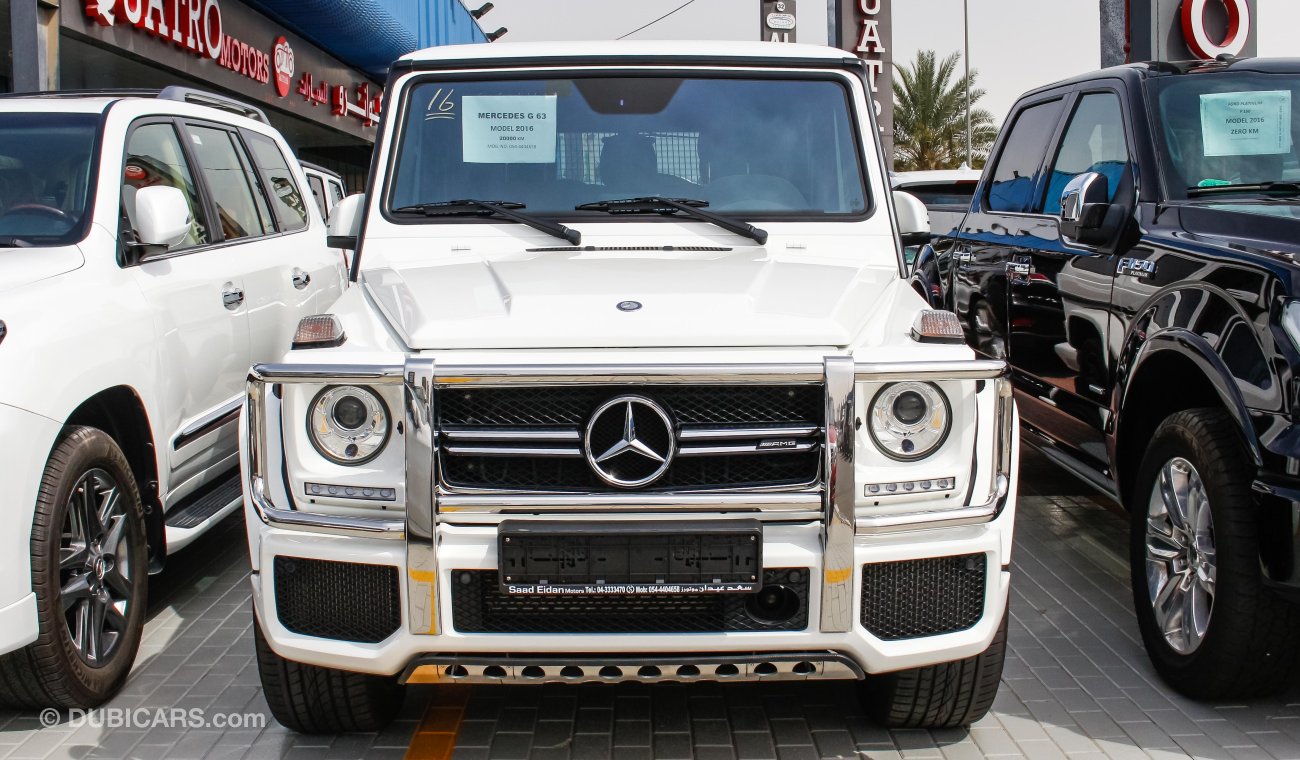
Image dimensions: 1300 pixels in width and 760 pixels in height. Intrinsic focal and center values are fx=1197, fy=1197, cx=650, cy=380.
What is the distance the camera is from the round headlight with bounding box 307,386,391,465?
2.93 metres

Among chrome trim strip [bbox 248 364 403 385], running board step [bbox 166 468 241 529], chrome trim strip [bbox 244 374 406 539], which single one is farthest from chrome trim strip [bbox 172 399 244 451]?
chrome trim strip [bbox 248 364 403 385]

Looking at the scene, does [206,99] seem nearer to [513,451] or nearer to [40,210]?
[40,210]

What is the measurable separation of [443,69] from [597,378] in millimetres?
1884

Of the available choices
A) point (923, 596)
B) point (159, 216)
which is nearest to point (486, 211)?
point (159, 216)

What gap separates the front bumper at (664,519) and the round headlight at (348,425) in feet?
0.25

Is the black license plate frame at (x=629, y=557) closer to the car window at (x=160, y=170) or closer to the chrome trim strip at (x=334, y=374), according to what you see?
the chrome trim strip at (x=334, y=374)

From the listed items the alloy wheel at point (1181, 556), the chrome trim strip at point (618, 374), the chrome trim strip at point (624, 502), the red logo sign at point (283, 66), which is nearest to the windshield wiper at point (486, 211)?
the chrome trim strip at point (618, 374)

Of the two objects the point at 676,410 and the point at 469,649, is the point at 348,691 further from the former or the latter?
the point at 676,410

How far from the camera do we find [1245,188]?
4.39 metres

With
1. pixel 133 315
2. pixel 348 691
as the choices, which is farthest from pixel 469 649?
pixel 133 315

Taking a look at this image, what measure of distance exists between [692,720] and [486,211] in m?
1.77

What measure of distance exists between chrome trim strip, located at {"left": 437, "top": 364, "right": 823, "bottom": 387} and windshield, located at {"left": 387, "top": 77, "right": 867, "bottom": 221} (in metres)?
1.29

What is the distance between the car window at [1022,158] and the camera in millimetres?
5703

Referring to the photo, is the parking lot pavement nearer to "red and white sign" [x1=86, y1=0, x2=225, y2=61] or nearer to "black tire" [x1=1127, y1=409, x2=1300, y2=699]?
"black tire" [x1=1127, y1=409, x2=1300, y2=699]
